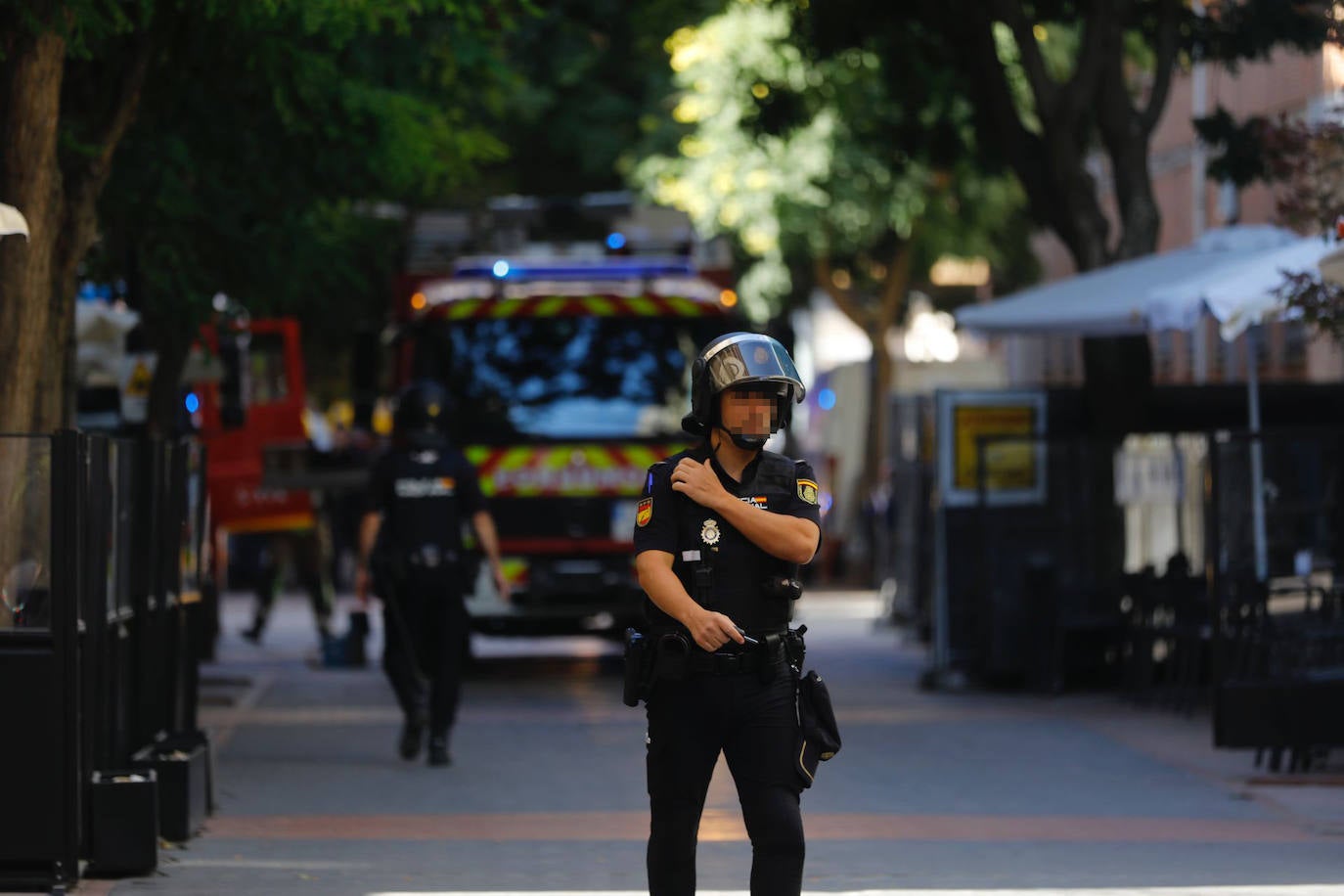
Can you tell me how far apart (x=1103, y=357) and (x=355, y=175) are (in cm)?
616

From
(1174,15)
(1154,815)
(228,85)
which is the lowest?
(1154,815)

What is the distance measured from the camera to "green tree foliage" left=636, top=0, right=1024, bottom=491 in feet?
99.2

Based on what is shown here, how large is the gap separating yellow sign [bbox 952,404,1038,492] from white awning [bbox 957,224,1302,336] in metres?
0.77

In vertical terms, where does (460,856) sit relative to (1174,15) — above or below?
below

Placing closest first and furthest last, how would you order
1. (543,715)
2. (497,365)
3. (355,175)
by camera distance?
(355,175) → (543,715) → (497,365)

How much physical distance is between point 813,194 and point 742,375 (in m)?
26.9

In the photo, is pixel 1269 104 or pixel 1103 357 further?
pixel 1269 104

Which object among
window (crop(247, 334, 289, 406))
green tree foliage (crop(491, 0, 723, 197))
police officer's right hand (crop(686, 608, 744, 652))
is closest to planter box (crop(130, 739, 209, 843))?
police officer's right hand (crop(686, 608, 744, 652))

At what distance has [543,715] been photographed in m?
16.2

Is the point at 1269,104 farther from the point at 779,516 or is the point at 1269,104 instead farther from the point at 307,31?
the point at 779,516

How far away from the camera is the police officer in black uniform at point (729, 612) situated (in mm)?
6391

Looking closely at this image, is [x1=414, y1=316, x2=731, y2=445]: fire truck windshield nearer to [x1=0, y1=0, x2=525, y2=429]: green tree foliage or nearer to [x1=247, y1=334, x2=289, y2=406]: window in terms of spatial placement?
[x1=0, y1=0, x2=525, y2=429]: green tree foliage

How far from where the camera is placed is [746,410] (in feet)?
21.0

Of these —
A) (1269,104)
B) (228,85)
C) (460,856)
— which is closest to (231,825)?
(460,856)
